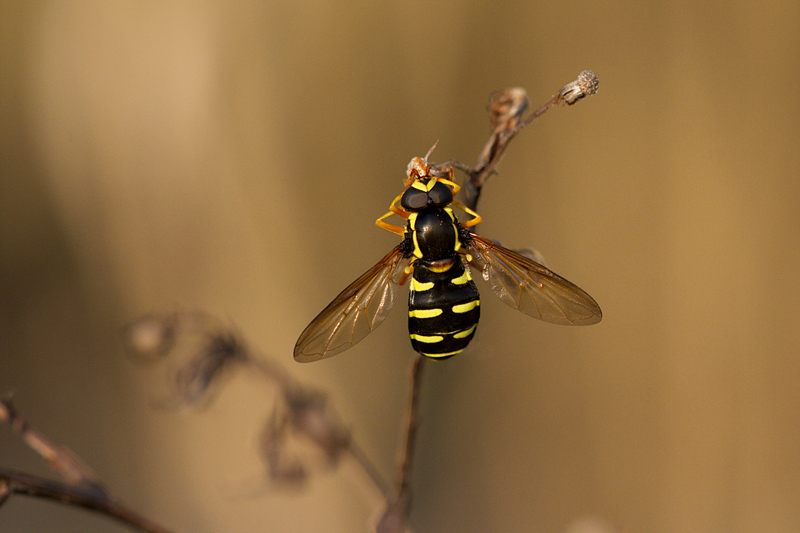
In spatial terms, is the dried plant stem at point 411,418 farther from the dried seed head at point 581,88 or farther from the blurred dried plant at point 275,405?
the dried seed head at point 581,88

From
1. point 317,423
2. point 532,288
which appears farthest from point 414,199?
point 317,423

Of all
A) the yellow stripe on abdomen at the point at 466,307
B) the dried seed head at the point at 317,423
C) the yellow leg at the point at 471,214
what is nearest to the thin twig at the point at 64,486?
the dried seed head at the point at 317,423

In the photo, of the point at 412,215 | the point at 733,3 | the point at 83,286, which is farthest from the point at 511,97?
the point at 83,286

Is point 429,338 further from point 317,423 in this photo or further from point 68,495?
point 68,495

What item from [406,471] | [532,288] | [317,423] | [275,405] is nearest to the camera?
[406,471]

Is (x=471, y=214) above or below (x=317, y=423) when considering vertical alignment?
above
